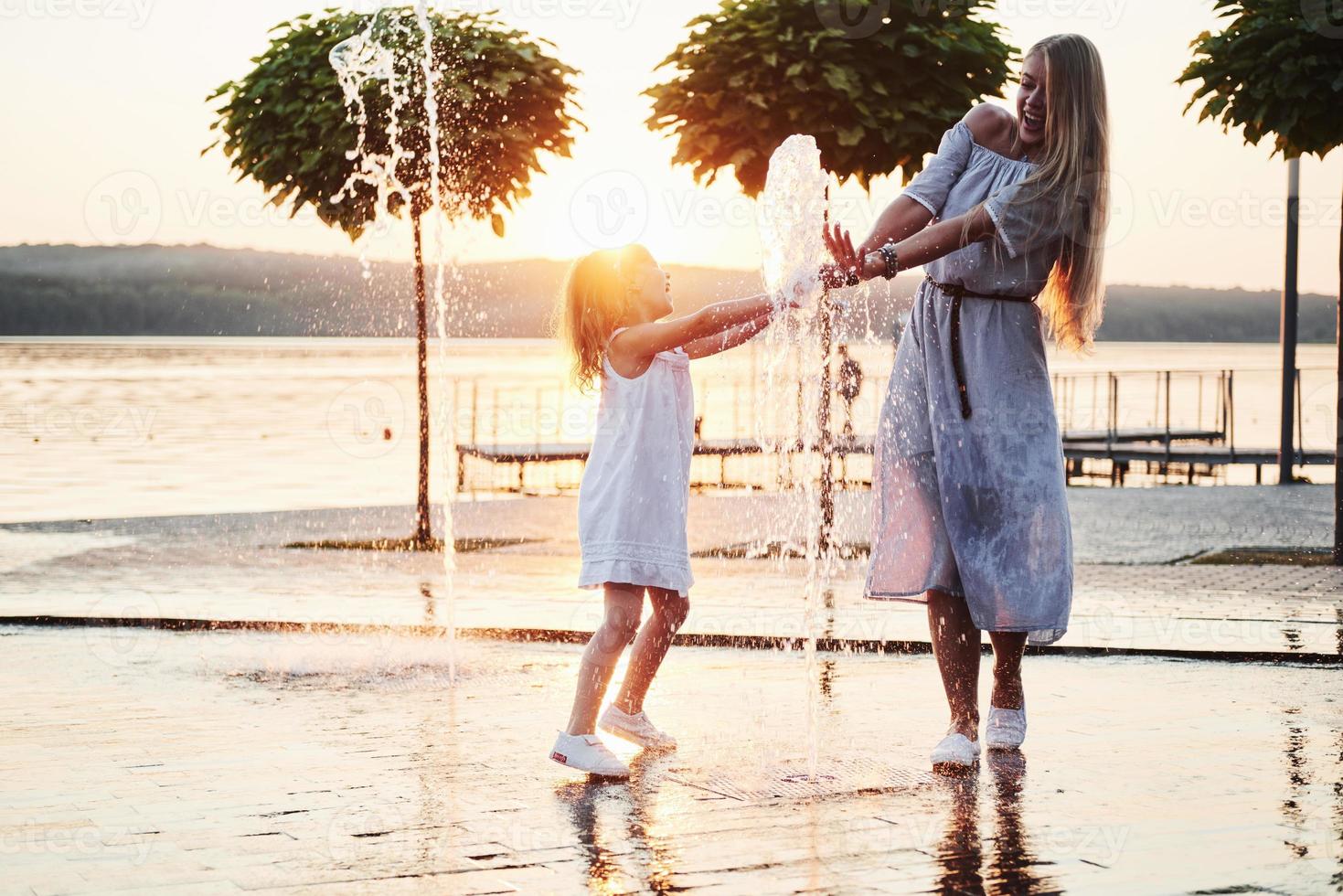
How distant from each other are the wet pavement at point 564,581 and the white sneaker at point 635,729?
2.77m

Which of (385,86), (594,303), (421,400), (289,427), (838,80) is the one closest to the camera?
(594,303)

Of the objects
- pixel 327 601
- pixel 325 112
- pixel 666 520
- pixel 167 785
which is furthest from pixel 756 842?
pixel 325 112

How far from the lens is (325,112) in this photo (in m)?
14.3

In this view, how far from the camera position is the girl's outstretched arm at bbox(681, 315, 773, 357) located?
18.5 feet

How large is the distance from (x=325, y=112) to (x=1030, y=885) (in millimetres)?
11277

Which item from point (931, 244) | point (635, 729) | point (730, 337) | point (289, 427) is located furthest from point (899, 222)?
point (289, 427)

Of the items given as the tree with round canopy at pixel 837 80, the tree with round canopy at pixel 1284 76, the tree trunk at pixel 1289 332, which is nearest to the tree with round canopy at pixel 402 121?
the tree with round canopy at pixel 837 80

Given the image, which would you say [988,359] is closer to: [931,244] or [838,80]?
[931,244]

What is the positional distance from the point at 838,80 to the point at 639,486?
7829 millimetres

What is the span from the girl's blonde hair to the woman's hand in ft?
2.36

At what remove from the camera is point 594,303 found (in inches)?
234

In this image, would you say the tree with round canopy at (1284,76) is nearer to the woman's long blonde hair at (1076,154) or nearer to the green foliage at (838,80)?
the green foliage at (838,80)

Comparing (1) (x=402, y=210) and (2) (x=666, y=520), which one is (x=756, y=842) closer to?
(2) (x=666, y=520)

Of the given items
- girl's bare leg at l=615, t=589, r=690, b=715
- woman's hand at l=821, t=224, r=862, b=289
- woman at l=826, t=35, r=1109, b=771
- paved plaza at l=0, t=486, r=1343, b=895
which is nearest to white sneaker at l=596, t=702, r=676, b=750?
girl's bare leg at l=615, t=589, r=690, b=715
